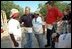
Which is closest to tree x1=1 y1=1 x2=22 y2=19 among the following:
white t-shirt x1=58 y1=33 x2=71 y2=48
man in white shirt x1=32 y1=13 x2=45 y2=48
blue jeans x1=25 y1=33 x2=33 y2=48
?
man in white shirt x1=32 y1=13 x2=45 y2=48

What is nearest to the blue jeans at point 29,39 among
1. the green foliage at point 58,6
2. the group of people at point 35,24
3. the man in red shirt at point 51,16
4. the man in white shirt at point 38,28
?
the group of people at point 35,24

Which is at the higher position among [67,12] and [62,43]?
[67,12]

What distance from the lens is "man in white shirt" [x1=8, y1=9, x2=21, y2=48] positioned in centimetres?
1009

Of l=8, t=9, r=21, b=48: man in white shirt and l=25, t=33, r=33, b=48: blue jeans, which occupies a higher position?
l=8, t=9, r=21, b=48: man in white shirt

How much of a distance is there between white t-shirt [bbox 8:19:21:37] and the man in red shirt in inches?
30.4

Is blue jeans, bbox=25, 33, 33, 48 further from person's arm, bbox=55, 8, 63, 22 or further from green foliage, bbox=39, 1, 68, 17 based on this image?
person's arm, bbox=55, 8, 63, 22

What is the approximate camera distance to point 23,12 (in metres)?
10.1

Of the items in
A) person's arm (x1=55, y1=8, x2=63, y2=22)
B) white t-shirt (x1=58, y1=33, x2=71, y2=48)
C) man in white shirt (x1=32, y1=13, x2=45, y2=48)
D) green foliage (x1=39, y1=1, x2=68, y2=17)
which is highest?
green foliage (x1=39, y1=1, x2=68, y2=17)

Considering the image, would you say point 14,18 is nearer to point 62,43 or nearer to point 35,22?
point 35,22

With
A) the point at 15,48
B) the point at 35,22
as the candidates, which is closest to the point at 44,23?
the point at 35,22

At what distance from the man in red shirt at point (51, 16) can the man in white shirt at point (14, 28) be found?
79cm

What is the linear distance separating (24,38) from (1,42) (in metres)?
0.62

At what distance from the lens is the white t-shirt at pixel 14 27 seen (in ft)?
33.1

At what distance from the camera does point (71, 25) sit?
10.1 meters
